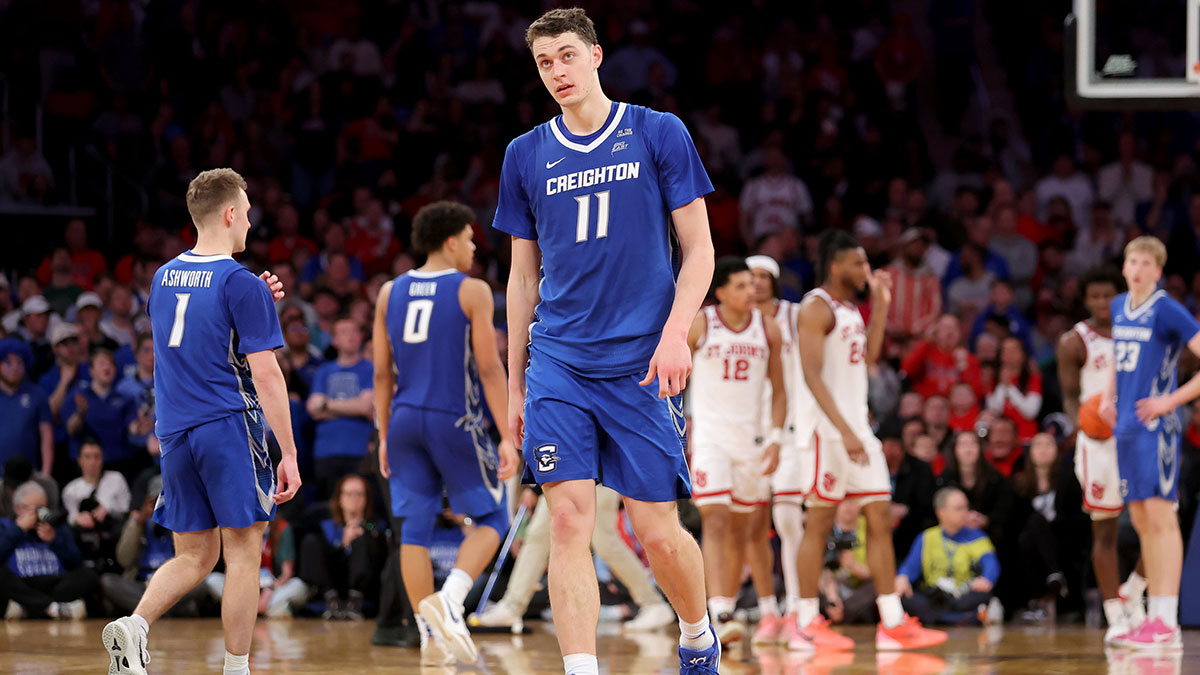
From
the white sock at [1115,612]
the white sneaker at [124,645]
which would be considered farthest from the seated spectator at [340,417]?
the white sneaker at [124,645]

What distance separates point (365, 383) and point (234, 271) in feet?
19.5

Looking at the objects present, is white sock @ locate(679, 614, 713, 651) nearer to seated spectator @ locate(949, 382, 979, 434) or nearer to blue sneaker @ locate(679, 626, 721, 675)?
blue sneaker @ locate(679, 626, 721, 675)

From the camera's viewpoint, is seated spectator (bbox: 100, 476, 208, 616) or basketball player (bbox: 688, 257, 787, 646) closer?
basketball player (bbox: 688, 257, 787, 646)

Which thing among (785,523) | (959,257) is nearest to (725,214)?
(959,257)

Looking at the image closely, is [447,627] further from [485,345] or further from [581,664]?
[581,664]

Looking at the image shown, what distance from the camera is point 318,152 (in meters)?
16.7

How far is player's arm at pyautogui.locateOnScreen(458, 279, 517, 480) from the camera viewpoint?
8461 mm

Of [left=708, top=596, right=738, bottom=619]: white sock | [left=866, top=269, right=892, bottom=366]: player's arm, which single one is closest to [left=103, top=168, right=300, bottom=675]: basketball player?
[left=708, top=596, right=738, bottom=619]: white sock

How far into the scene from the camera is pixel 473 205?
16.4 meters

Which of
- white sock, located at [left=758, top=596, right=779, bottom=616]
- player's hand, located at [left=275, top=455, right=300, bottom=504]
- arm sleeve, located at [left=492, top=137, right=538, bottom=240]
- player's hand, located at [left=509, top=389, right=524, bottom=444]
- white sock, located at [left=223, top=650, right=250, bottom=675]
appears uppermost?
arm sleeve, located at [left=492, top=137, right=538, bottom=240]

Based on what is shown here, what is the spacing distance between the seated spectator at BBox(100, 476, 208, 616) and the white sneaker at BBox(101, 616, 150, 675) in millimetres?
5508

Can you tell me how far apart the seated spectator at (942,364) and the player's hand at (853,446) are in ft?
13.0

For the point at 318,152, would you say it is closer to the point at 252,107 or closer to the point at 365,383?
the point at 252,107

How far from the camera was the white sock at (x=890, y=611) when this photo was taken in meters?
9.04
